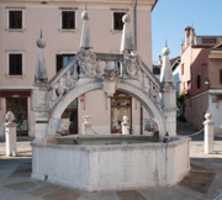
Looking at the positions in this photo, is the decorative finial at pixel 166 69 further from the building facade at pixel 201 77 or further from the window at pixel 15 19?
the building facade at pixel 201 77

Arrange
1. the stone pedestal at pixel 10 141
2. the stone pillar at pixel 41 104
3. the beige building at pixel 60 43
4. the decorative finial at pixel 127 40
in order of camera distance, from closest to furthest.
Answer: the stone pillar at pixel 41 104
the decorative finial at pixel 127 40
the stone pedestal at pixel 10 141
the beige building at pixel 60 43

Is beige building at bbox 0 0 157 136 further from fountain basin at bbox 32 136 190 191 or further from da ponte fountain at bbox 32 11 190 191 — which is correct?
fountain basin at bbox 32 136 190 191

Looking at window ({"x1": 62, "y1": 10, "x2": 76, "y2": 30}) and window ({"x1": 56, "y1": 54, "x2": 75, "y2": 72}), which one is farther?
window ({"x1": 62, "y1": 10, "x2": 76, "y2": 30})

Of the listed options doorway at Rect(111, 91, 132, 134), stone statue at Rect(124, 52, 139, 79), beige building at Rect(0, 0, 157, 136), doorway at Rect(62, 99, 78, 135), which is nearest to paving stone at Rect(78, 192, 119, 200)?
stone statue at Rect(124, 52, 139, 79)

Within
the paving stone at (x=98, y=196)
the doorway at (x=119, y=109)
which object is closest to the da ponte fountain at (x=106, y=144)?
the paving stone at (x=98, y=196)

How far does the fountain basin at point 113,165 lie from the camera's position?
294 inches

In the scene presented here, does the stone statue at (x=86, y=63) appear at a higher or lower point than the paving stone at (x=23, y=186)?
higher

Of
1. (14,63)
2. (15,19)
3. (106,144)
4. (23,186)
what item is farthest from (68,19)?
(23,186)

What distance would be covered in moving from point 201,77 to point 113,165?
24.8 m

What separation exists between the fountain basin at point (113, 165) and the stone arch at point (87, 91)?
0.87m

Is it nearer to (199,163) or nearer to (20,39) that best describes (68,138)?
(199,163)

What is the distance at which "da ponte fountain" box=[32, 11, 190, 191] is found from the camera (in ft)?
24.8

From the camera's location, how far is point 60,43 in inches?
996

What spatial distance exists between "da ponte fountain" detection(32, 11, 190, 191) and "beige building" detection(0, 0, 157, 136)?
1515 centimetres
